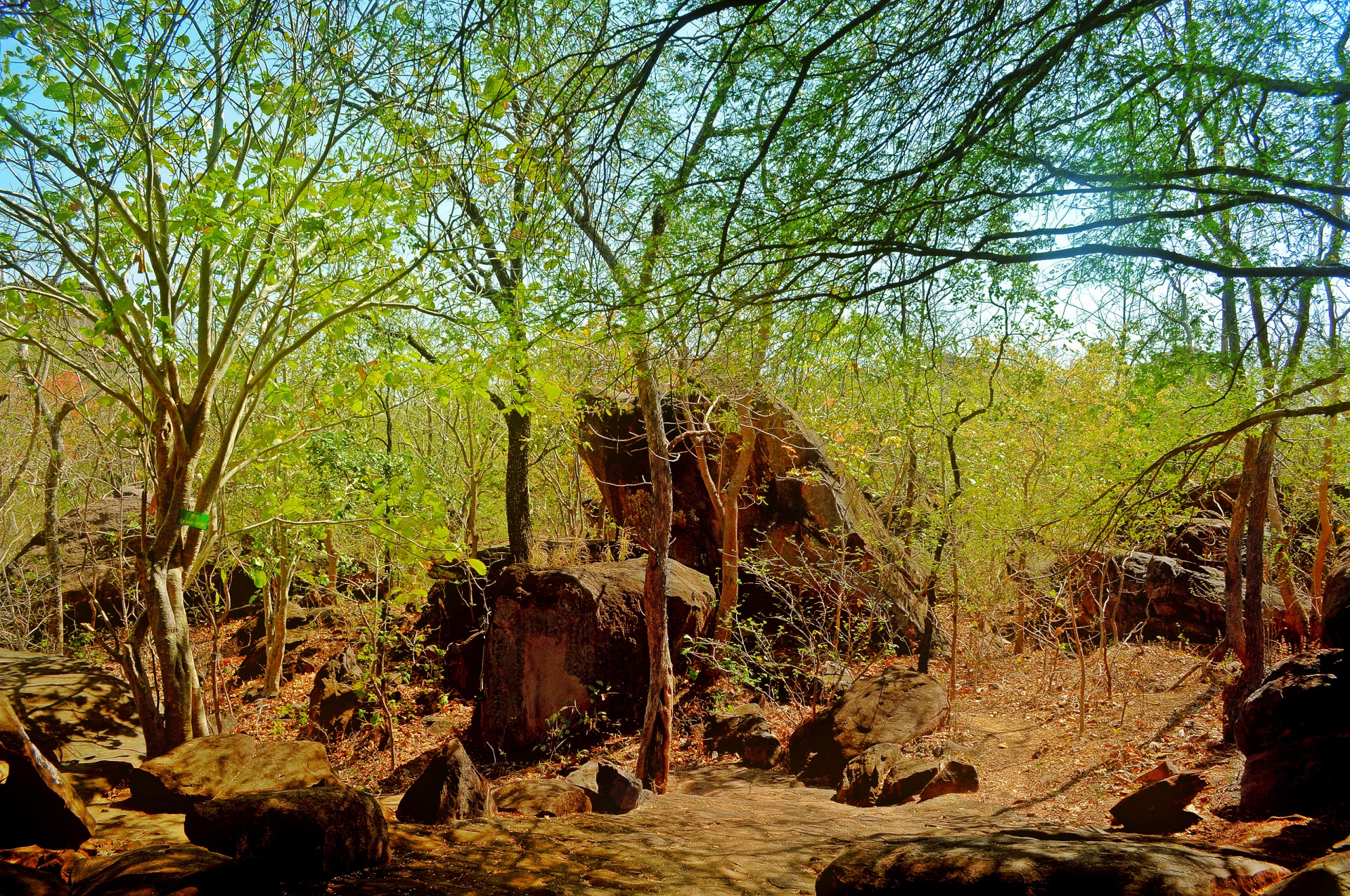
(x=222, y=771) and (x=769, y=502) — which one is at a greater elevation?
(x=769, y=502)

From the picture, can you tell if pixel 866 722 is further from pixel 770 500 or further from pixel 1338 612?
pixel 770 500

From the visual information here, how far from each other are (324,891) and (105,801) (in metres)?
3.50

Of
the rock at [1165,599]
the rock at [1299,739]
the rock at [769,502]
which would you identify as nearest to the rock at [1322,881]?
the rock at [1299,739]

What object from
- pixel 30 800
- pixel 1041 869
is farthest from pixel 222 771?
pixel 1041 869

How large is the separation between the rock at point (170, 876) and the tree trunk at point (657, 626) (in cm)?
515

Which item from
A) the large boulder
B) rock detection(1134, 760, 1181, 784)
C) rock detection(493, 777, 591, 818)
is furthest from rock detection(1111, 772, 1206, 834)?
the large boulder

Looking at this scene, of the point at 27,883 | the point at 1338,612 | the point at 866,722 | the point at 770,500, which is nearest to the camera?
the point at 27,883

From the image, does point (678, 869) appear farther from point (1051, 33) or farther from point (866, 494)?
point (866, 494)

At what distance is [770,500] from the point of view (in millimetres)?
15164

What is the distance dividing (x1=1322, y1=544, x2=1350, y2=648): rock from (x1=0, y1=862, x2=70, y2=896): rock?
8507mm

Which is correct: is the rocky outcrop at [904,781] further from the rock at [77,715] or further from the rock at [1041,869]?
the rock at [77,715]

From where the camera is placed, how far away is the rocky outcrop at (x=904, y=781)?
8469 millimetres

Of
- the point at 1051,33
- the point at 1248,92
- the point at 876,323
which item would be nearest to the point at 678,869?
the point at 876,323

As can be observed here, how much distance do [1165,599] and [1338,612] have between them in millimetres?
11408
